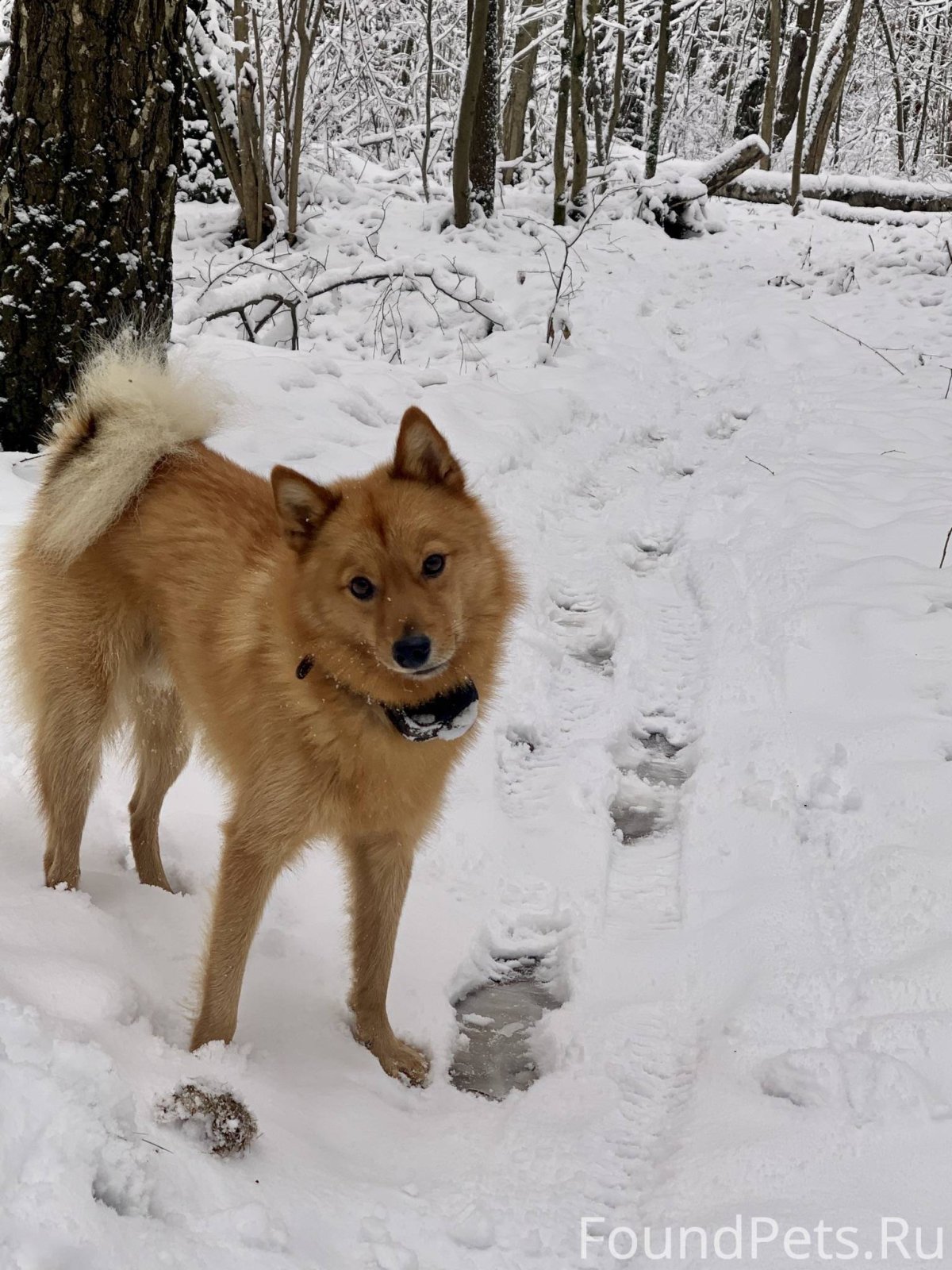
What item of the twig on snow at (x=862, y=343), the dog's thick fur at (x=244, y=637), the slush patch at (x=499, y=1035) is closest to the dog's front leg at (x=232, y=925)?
the dog's thick fur at (x=244, y=637)

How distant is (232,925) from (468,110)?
10.7 m

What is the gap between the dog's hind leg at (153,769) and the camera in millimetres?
3166

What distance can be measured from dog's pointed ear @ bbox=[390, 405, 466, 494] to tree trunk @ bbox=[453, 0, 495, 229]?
9503 mm

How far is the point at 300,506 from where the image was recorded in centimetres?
241

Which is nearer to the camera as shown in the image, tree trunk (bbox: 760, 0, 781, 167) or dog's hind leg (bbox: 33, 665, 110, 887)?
dog's hind leg (bbox: 33, 665, 110, 887)

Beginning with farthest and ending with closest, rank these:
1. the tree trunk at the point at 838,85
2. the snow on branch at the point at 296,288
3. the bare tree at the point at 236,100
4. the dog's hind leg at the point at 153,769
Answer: the tree trunk at the point at 838,85
the bare tree at the point at 236,100
the snow on branch at the point at 296,288
the dog's hind leg at the point at 153,769

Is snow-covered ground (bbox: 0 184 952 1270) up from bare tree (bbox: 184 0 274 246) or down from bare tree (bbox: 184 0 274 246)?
down

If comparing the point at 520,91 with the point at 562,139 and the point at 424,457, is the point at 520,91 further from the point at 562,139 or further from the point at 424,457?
the point at 424,457

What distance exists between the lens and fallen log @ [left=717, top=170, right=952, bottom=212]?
15742 millimetres

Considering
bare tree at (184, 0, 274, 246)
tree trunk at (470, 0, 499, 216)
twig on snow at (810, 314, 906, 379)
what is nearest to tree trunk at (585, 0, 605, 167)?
tree trunk at (470, 0, 499, 216)

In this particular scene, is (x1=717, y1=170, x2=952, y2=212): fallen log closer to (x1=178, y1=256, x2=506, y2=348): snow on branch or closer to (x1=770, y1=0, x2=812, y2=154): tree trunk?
(x1=770, y1=0, x2=812, y2=154): tree trunk

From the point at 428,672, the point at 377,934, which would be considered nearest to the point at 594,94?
the point at 428,672

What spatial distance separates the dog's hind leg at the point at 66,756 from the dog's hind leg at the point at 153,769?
247 mm

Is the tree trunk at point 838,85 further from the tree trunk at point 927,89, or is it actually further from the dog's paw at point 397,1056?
the dog's paw at point 397,1056
